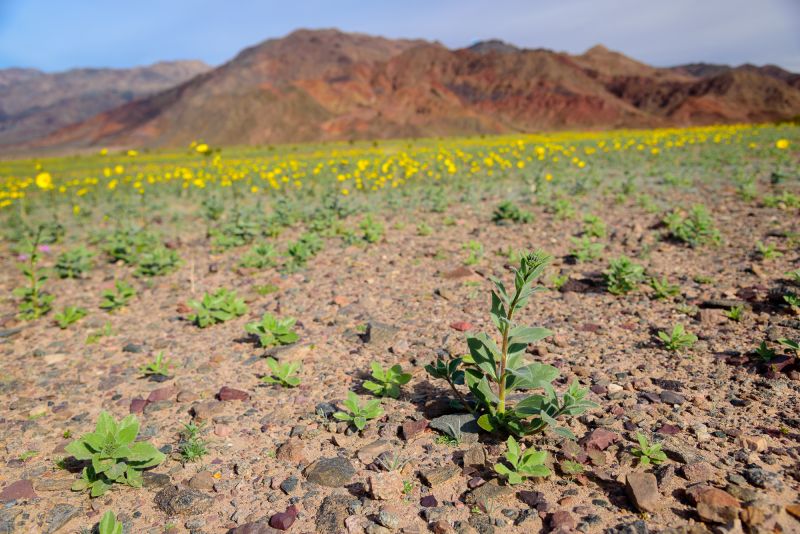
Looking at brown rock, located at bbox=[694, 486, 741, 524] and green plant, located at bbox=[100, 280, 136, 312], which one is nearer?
brown rock, located at bbox=[694, 486, 741, 524]

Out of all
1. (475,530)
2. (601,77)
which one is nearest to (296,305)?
(475,530)

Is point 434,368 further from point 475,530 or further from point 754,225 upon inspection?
point 754,225

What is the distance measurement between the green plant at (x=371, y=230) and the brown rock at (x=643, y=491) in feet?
17.2

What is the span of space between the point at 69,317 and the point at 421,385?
394cm

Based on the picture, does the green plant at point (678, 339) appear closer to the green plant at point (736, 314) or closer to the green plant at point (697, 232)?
the green plant at point (736, 314)

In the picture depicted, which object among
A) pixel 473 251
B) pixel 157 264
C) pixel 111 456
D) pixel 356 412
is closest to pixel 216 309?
pixel 157 264

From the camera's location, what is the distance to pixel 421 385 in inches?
135

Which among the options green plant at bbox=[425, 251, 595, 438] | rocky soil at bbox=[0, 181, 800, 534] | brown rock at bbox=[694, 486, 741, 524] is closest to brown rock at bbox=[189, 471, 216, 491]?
rocky soil at bbox=[0, 181, 800, 534]

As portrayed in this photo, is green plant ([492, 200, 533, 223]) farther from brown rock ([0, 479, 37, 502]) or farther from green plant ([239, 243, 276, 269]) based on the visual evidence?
brown rock ([0, 479, 37, 502])

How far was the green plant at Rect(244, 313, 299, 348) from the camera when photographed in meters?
4.13

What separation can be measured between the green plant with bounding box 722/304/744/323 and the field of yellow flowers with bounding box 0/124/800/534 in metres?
0.03

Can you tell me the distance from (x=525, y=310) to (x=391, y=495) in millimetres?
2594

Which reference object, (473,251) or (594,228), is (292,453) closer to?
Result: (473,251)

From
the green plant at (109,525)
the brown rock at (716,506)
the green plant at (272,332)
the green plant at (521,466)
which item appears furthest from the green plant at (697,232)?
the green plant at (109,525)
